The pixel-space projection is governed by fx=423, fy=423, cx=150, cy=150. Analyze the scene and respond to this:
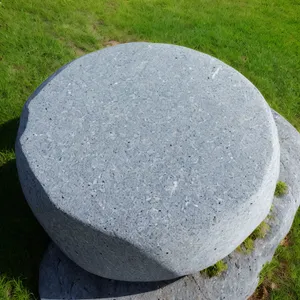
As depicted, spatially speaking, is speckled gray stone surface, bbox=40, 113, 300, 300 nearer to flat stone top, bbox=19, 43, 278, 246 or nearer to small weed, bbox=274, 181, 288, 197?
small weed, bbox=274, 181, 288, 197

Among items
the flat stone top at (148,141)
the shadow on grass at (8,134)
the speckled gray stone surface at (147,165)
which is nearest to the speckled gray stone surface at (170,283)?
the speckled gray stone surface at (147,165)

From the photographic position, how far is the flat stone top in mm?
2322

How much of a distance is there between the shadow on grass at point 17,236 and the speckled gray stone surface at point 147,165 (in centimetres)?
67

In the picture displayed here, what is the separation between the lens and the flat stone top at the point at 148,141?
7.62 feet

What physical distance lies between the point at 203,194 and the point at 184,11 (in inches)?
156

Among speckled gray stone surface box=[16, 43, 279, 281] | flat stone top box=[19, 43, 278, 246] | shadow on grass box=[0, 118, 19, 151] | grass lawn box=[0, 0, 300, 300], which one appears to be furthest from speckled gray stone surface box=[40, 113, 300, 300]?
shadow on grass box=[0, 118, 19, 151]

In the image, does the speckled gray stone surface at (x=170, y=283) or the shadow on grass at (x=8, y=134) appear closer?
the speckled gray stone surface at (x=170, y=283)

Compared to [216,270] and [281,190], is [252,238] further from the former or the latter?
[281,190]

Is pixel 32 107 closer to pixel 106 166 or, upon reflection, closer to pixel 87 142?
pixel 87 142

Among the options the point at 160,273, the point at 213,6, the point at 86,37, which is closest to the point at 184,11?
the point at 213,6

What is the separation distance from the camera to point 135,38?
5230 mm

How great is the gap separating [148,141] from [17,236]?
1.41m

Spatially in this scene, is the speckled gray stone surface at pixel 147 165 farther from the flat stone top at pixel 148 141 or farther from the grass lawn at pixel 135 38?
A: the grass lawn at pixel 135 38

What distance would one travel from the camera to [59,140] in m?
2.62
